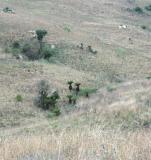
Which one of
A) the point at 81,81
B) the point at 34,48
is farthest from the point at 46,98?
the point at 34,48

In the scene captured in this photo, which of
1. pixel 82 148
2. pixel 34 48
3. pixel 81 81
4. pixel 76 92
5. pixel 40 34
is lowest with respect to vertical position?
pixel 81 81

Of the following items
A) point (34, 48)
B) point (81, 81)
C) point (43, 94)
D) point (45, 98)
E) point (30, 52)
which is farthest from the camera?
point (34, 48)

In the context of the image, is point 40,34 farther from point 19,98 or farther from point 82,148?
point 82,148

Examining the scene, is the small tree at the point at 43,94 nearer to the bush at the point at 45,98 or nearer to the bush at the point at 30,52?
the bush at the point at 45,98

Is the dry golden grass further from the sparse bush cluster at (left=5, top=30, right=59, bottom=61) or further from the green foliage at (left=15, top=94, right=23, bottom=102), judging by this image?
the sparse bush cluster at (left=5, top=30, right=59, bottom=61)

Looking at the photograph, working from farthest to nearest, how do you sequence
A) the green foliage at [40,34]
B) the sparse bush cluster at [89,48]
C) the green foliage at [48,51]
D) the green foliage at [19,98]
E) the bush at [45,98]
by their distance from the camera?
the sparse bush cluster at [89,48]
the green foliage at [40,34]
the green foliage at [48,51]
the green foliage at [19,98]
the bush at [45,98]

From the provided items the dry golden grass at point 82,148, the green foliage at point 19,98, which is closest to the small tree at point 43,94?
the green foliage at point 19,98

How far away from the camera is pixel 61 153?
7.20 m

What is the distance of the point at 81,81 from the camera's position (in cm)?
4362

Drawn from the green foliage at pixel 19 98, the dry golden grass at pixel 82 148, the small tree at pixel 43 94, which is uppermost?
the dry golden grass at pixel 82 148

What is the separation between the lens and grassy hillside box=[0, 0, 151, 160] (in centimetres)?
755

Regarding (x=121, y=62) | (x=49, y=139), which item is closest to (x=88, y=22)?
(x=121, y=62)

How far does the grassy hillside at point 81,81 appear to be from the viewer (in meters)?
7.55

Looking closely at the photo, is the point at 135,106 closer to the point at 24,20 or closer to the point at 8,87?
the point at 8,87
